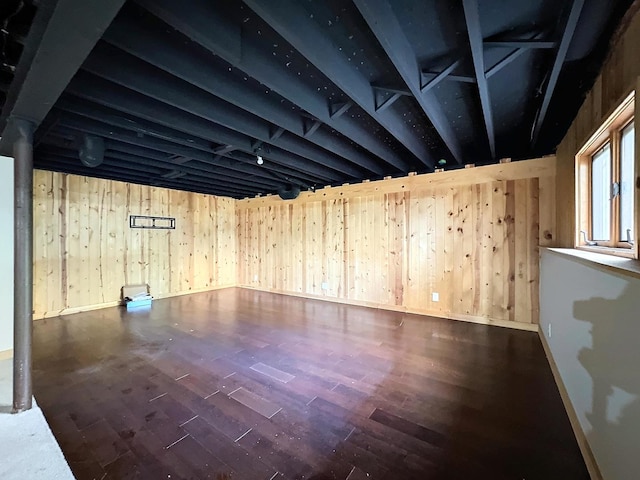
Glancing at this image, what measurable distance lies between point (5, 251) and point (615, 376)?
476cm

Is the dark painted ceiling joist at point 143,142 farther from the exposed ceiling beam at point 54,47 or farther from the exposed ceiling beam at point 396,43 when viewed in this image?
the exposed ceiling beam at point 396,43

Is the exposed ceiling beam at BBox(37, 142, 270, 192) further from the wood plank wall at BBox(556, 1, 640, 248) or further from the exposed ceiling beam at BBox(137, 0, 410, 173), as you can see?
the wood plank wall at BBox(556, 1, 640, 248)

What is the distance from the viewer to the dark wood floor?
4.48 feet

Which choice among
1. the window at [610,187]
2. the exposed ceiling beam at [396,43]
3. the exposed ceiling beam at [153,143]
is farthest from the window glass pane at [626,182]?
the exposed ceiling beam at [153,143]

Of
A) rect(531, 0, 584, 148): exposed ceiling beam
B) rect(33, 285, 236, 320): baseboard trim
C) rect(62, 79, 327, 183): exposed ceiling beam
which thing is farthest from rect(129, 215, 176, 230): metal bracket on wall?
rect(531, 0, 584, 148): exposed ceiling beam

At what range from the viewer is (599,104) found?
70.2 inches

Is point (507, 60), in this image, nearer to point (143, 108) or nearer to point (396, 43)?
point (396, 43)

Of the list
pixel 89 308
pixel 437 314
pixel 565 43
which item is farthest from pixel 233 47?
pixel 89 308

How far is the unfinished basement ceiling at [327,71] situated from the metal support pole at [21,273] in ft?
0.89

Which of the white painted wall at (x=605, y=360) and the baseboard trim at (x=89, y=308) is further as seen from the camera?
the baseboard trim at (x=89, y=308)

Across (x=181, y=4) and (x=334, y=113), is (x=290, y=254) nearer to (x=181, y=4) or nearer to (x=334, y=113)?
(x=334, y=113)

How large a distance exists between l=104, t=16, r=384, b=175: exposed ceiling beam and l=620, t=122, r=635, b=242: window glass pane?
235 centimetres

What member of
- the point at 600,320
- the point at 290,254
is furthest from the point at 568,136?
the point at 290,254

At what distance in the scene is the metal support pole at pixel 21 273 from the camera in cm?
179
